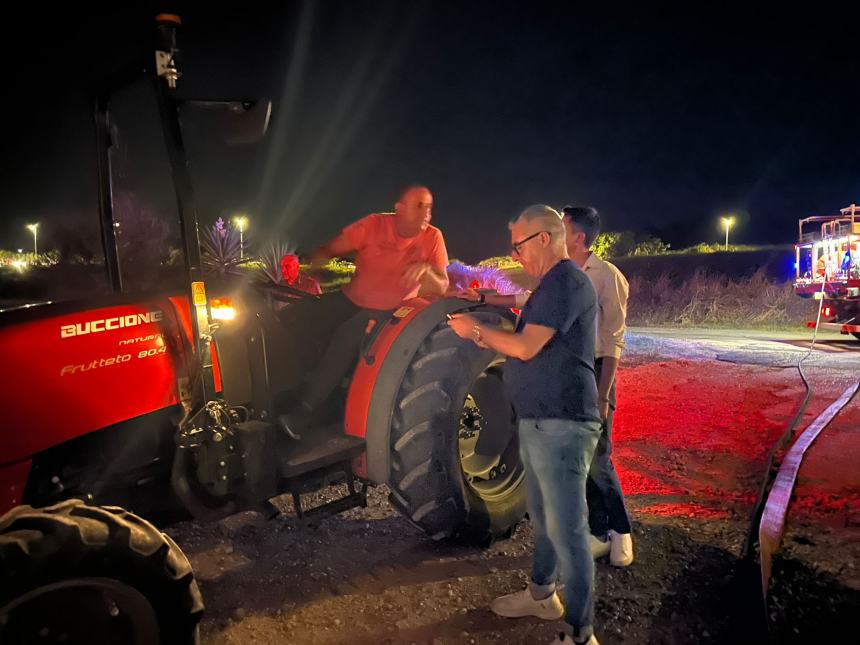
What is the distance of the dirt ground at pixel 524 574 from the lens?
2.96 metres

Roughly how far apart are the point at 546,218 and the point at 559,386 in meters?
0.71

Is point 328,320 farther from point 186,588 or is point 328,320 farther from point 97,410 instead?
point 186,588

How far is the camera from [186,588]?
7.39 ft

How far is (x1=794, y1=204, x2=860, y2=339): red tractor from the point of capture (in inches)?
534

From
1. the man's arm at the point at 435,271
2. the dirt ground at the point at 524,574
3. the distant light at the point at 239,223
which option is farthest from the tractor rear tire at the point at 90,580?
the distant light at the point at 239,223

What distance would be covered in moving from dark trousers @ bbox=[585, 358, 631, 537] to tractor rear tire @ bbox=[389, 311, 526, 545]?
0.57m

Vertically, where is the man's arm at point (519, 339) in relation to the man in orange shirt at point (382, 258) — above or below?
below

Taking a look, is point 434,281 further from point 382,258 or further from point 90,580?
point 90,580

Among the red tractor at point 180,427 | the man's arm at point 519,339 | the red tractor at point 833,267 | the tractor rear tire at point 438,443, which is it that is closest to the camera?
the red tractor at point 180,427

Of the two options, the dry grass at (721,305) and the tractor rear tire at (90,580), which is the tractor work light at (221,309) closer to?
the tractor rear tire at (90,580)

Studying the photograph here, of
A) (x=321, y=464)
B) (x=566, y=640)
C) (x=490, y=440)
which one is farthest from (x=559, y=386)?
(x=490, y=440)

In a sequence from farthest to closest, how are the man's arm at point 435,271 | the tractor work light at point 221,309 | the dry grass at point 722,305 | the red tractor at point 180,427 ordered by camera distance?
the dry grass at point 722,305
the man's arm at point 435,271
the tractor work light at point 221,309
the red tractor at point 180,427

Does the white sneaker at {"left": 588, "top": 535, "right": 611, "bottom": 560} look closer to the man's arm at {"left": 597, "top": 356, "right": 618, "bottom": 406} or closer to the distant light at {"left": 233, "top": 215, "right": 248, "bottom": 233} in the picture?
the man's arm at {"left": 597, "top": 356, "right": 618, "bottom": 406}

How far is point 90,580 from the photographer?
6.72 ft
